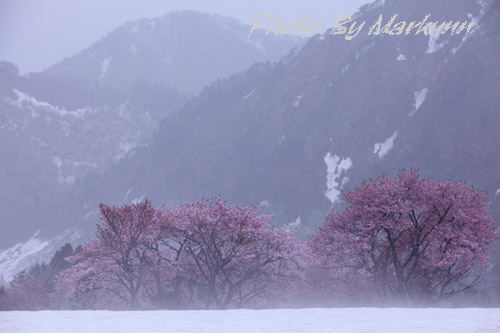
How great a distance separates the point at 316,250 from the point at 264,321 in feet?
61.3

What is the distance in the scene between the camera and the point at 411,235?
107ft

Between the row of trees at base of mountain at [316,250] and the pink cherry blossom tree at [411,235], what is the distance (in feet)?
0.21

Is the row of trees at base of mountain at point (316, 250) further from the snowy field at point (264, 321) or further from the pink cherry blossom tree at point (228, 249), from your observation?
the snowy field at point (264, 321)

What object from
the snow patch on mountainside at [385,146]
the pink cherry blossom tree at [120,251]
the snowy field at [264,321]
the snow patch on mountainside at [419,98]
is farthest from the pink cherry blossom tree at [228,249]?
the snow patch on mountainside at [419,98]

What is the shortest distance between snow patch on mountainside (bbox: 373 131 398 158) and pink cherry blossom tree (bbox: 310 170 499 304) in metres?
156

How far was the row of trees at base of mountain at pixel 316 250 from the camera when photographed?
106 ft

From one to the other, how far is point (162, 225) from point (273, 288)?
372 inches

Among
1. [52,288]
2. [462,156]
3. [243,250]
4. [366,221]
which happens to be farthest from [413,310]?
[462,156]

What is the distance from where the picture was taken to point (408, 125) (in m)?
186

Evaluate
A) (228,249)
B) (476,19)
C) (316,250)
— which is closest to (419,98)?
(476,19)

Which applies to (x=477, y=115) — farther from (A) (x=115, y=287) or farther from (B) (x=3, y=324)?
(B) (x=3, y=324)

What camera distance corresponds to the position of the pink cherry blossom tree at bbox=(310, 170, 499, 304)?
3173 cm

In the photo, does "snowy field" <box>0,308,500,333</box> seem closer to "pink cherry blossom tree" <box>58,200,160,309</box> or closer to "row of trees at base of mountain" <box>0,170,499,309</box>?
"row of trees at base of mountain" <box>0,170,499,309</box>

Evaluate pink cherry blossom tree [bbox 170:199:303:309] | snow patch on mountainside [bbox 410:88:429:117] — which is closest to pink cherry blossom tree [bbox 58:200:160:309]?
pink cherry blossom tree [bbox 170:199:303:309]
